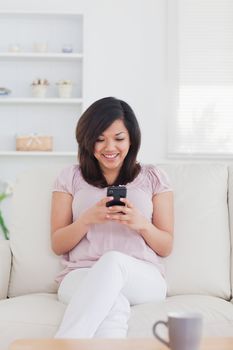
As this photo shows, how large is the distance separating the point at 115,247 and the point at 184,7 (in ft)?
9.72

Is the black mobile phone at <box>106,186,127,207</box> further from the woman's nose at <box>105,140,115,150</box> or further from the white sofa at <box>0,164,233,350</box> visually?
the white sofa at <box>0,164,233,350</box>

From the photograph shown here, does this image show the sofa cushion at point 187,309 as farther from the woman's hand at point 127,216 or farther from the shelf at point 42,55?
the shelf at point 42,55

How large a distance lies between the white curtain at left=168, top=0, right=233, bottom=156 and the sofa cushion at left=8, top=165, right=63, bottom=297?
94.5 inches

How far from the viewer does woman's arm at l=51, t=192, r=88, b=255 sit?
209 cm

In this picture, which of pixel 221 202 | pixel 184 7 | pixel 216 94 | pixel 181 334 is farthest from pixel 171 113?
pixel 181 334

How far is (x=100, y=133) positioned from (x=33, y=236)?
0.45 metres

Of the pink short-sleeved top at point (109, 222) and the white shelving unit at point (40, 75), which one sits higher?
the white shelving unit at point (40, 75)

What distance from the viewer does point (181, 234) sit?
2.23m

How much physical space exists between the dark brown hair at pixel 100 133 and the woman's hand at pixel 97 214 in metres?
0.19

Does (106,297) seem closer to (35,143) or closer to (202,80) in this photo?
(35,143)

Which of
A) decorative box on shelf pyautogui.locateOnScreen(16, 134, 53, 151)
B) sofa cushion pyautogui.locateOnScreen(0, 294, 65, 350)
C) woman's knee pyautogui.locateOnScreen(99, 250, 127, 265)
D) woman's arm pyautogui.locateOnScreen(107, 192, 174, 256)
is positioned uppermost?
decorative box on shelf pyautogui.locateOnScreen(16, 134, 53, 151)

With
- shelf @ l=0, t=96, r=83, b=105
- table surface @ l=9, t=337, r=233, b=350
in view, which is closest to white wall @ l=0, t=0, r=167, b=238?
shelf @ l=0, t=96, r=83, b=105

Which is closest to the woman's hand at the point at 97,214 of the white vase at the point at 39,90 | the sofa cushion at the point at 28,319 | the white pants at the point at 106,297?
the white pants at the point at 106,297

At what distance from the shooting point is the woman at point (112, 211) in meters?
2.01
